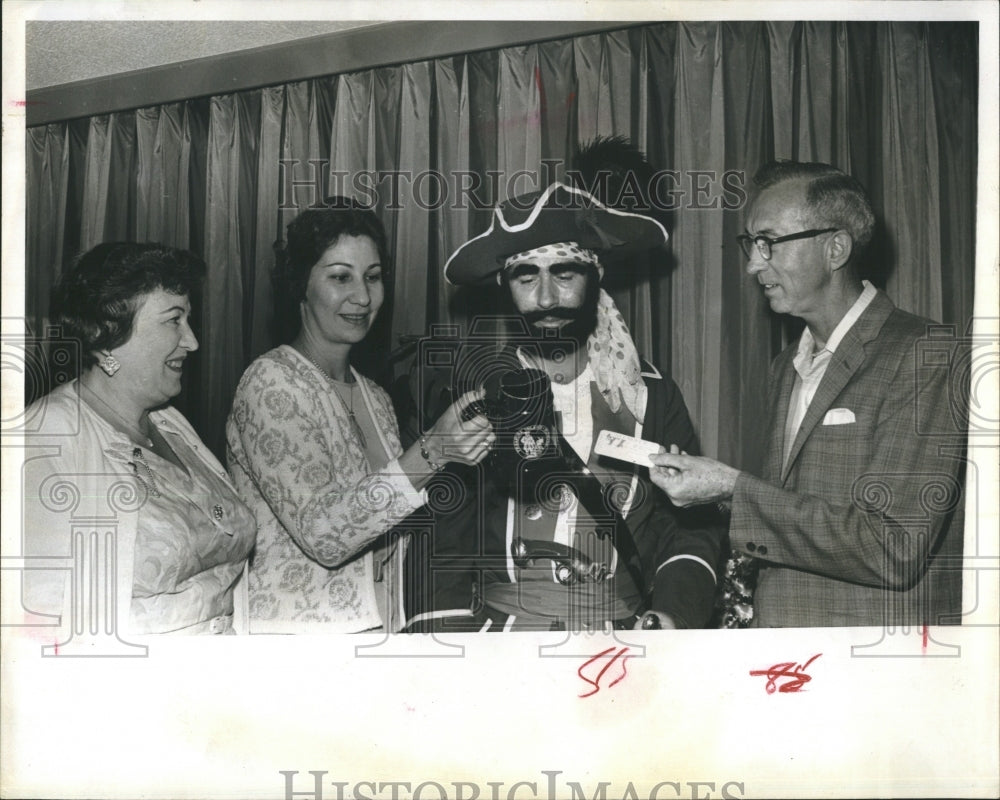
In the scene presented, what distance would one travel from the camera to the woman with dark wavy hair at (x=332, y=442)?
343 cm

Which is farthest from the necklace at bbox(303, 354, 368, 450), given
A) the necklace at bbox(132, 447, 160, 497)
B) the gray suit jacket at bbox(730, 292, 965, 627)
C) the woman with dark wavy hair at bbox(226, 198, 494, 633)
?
the gray suit jacket at bbox(730, 292, 965, 627)

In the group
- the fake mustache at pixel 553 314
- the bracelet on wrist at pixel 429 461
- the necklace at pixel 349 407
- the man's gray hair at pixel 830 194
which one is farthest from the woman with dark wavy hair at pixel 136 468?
the man's gray hair at pixel 830 194

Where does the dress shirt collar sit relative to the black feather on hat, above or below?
below

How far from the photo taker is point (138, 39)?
11.4 ft

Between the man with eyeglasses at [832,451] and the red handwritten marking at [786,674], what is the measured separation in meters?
0.14

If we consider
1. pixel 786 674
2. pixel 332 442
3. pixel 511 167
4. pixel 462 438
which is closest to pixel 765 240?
pixel 511 167

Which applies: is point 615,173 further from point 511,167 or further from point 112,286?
point 112,286

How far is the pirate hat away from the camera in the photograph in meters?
3.45

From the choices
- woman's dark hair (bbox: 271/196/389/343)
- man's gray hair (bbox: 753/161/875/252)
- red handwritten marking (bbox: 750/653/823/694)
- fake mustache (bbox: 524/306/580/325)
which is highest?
man's gray hair (bbox: 753/161/875/252)

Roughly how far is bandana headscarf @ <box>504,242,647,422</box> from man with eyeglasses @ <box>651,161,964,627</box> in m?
0.23

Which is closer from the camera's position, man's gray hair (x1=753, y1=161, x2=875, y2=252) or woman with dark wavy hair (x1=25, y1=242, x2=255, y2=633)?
woman with dark wavy hair (x1=25, y1=242, x2=255, y2=633)

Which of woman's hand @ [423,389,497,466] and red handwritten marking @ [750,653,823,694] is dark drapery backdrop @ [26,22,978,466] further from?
red handwritten marking @ [750,653,823,694]

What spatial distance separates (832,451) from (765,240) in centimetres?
71

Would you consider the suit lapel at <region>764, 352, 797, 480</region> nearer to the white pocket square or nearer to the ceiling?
the white pocket square
